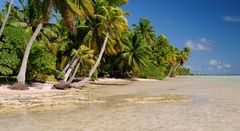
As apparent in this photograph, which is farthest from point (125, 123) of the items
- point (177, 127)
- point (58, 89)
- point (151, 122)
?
point (58, 89)

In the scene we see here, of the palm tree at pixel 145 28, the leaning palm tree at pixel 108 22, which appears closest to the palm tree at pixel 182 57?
the palm tree at pixel 145 28

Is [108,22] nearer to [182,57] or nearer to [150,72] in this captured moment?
[150,72]

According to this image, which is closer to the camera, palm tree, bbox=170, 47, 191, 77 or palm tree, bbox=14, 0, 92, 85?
palm tree, bbox=14, 0, 92, 85

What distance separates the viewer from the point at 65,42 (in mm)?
37812

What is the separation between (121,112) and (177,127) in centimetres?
420

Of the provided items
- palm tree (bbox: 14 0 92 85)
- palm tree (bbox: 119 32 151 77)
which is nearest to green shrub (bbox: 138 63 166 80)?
palm tree (bbox: 119 32 151 77)

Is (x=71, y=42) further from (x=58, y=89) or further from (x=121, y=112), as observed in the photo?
(x=121, y=112)

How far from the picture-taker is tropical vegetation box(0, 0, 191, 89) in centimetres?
2388

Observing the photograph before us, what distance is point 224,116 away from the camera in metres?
14.0

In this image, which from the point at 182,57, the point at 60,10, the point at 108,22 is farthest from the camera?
the point at 182,57

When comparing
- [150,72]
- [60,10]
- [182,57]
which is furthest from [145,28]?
[60,10]

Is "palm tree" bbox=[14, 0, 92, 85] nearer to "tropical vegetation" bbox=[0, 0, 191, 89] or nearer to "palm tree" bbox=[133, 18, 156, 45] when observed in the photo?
"tropical vegetation" bbox=[0, 0, 191, 89]

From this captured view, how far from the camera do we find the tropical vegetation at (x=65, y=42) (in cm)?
2388

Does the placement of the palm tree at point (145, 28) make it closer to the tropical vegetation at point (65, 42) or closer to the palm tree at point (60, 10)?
the tropical vegetation at point (65, 42)
